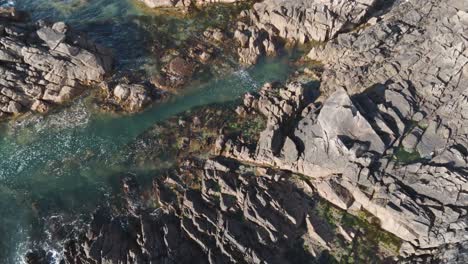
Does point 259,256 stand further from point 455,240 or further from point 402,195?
point 455,240

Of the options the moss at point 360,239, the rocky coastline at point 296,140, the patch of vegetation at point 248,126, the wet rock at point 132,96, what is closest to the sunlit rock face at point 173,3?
the rocky coastline at point 296,140

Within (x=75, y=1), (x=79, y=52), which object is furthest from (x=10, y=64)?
(x=75, y=1)

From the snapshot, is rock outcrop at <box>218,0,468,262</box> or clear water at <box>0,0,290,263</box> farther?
clear water at <box>0,0,290,263</box>

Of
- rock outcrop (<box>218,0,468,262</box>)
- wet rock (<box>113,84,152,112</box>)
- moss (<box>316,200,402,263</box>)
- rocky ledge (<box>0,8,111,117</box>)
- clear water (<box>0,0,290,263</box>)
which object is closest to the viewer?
moss (<box>316,200,402,263</box>)

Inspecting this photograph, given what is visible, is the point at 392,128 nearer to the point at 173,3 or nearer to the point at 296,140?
the point at 296,140

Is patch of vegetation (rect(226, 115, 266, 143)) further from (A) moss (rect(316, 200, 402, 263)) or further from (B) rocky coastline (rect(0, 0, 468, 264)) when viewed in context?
(A) moss (rect(316, 200, 402, 263))

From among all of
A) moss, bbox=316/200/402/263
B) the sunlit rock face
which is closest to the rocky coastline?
moss, bbox=316/200/402/263
